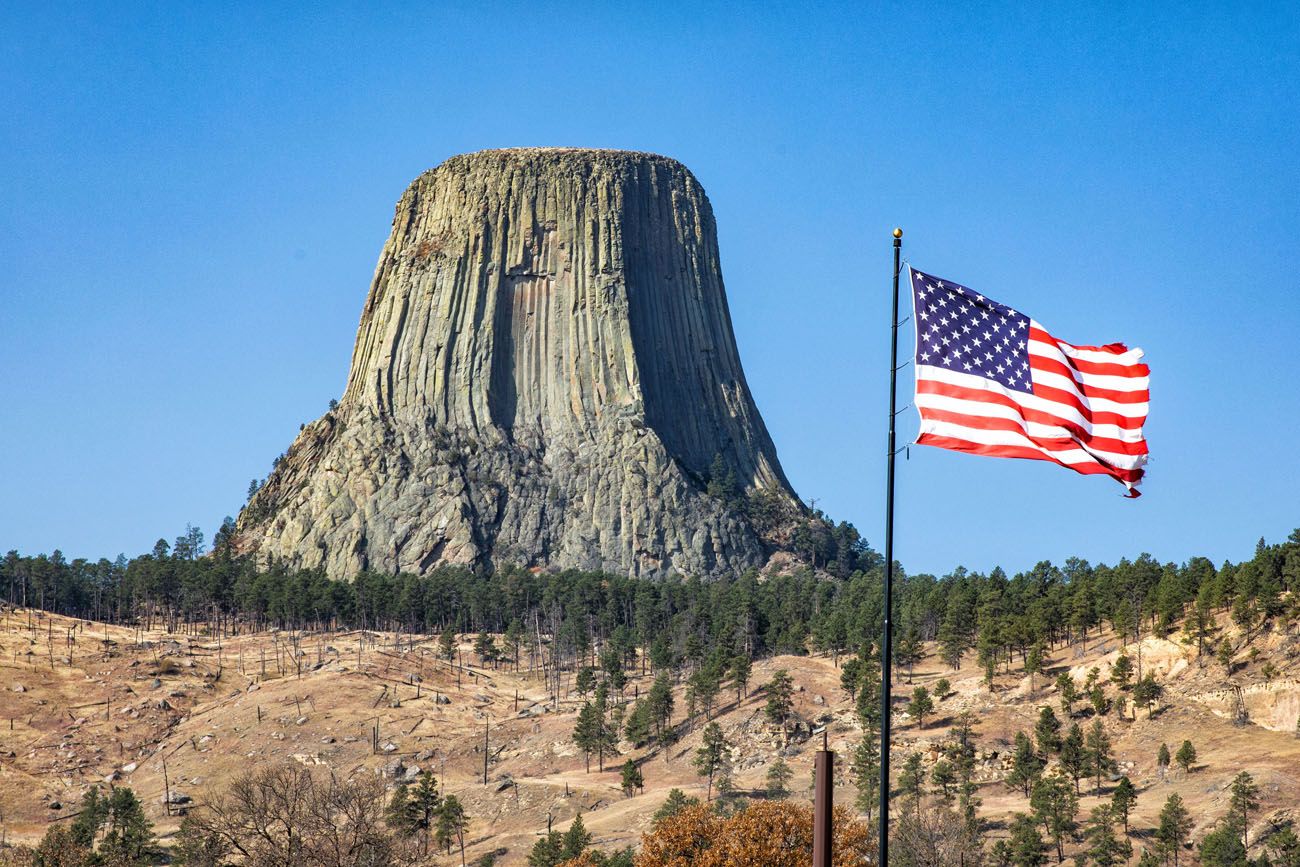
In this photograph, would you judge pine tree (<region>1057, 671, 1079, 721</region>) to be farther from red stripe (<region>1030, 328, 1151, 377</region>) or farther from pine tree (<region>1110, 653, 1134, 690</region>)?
red stripe (<region>1030, 328, 1151, 377</region>)

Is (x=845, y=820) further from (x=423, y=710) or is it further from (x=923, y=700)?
(x=423, y=710)

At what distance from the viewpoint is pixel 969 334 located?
87.2 feet

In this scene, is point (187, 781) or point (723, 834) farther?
point (187, 781)

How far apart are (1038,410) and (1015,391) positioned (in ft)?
1.69

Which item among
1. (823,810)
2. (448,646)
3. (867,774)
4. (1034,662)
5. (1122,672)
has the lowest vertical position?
(867,774)

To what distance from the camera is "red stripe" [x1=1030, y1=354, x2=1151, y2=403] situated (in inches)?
1064

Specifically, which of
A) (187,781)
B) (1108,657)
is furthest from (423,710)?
(1108,657)

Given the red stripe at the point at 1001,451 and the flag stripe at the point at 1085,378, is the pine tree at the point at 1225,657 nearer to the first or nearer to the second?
the flag stripe at the point at 1085,378

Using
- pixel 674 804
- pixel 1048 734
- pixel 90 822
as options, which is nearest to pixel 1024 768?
pixel 1048 734

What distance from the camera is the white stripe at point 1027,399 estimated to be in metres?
26.2

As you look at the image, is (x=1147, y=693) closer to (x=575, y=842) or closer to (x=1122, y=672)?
(x=1122, y=672)

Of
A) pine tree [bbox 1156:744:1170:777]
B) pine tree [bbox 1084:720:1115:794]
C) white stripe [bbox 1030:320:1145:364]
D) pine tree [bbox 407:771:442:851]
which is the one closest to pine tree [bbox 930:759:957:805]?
pine tree [bbox 1084:720:1115:794]

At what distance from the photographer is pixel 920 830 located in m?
92.6

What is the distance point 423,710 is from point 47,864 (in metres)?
73.0
